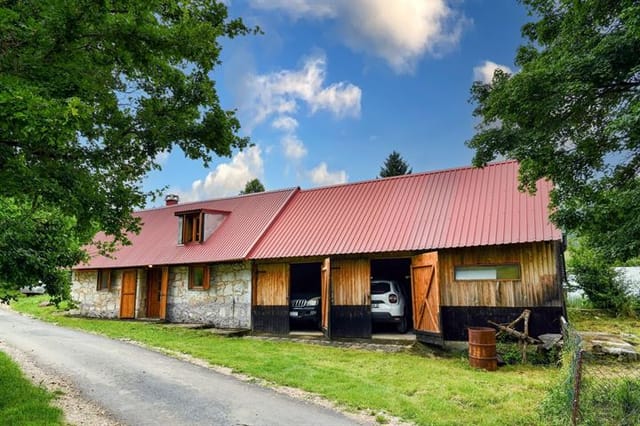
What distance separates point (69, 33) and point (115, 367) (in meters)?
7.60

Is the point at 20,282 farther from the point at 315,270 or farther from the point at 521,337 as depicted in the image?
the point at 315,270

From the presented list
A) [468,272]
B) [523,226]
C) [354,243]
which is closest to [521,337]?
[468,272]

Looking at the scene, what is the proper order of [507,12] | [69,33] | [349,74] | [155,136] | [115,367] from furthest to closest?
[349,74] < [507,12] < [115,367] < [155,136] < [69,33]

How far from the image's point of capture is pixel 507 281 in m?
11.7

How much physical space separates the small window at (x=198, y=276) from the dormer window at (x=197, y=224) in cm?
142

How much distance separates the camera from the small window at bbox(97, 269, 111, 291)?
842 inches

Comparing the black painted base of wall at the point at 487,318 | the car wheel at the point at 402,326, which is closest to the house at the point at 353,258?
the black painted base of wall at the point at 487,318

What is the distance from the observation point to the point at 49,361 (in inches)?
395

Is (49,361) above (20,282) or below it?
below

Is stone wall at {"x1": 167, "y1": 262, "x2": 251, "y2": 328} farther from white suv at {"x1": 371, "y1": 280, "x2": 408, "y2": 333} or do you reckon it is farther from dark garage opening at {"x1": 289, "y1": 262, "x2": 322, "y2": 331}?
white suv at {"x1": 371, "y1": 280, "x2": 408, "y2": 333}

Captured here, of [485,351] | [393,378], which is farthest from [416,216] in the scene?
[393,378]

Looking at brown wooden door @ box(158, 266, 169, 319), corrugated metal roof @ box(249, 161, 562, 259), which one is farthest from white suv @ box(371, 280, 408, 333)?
brown wooden door @ box(158, 266, 169, 319)

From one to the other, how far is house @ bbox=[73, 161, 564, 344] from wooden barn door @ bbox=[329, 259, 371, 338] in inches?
1.4

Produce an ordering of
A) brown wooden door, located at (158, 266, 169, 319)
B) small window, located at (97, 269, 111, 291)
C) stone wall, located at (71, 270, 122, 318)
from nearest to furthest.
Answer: brown wooden door, located at (158, 266, 169, 319) → stone wall, located at (71, 270, 122, 318) → small window, located at (97, 269, 111, 291)
